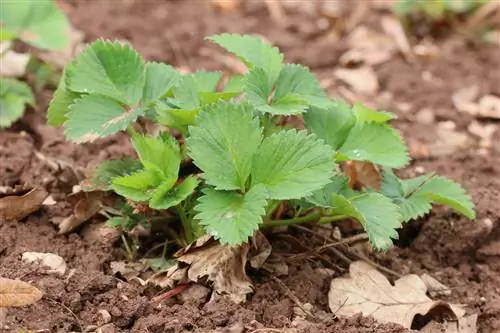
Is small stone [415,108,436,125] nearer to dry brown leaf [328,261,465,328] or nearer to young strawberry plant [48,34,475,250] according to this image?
young strawberry plant [48,34,475,250]

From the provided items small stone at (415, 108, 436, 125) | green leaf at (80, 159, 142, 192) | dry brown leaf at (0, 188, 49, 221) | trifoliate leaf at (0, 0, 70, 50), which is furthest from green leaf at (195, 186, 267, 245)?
small stone at (415, 108, 436, 125)

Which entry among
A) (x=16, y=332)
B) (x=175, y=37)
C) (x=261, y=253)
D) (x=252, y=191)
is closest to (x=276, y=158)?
(x=252, y=191)

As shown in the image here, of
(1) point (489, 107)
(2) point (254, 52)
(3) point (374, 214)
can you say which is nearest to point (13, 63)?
(2) point (254, 52)

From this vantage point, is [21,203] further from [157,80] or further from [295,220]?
[295,220]

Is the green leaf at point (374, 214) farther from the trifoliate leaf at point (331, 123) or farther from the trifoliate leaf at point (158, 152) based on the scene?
the trifoliate leaf at point (158, 152)

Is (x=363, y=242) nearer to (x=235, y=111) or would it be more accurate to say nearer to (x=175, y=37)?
(x=235, y=111)

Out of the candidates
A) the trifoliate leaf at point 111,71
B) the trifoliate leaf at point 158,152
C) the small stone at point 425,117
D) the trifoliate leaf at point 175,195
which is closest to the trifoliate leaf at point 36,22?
the trifoliate leaf at point 111,71
